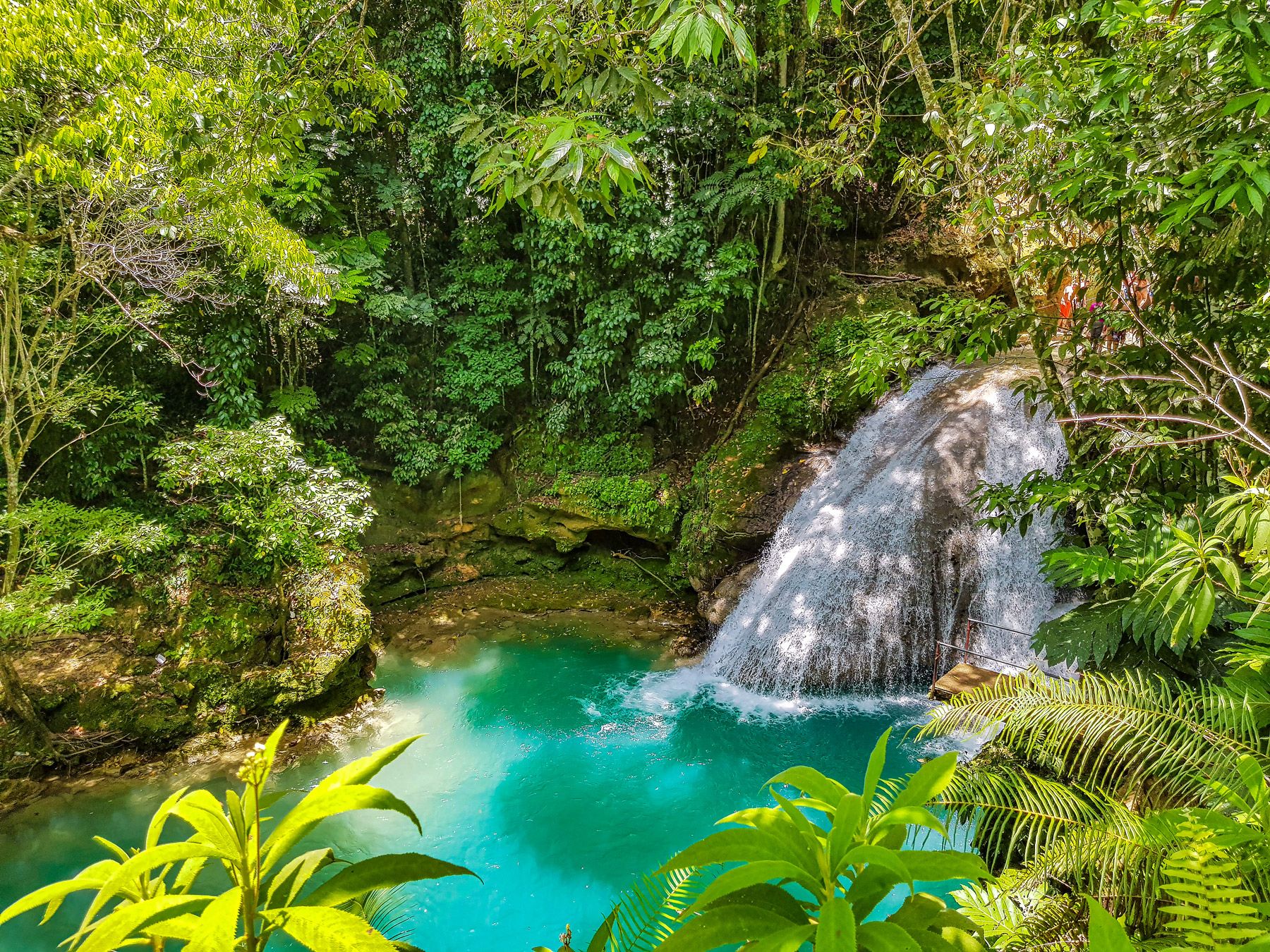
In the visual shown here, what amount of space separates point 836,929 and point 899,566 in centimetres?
645

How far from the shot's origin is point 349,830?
5.29 metres

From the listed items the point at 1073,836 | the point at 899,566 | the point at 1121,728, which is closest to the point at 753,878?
the point at 1073,836

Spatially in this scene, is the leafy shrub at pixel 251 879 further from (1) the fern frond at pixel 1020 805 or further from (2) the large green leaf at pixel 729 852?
(1) the fern frond at pixel 1020 805

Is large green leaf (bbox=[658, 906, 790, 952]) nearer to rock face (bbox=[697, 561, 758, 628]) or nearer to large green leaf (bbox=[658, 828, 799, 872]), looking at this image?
large green leaf (bbox=[658, 828, 799, 872])

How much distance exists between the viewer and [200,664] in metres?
6.25

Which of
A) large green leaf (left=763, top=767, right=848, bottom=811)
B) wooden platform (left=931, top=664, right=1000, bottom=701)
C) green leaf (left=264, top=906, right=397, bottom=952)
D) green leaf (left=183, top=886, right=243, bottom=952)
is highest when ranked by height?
large green leaf (left=763, top=767, right=848, bottom=811)

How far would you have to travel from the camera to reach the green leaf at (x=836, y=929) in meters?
1.05

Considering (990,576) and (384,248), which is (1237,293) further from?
(384,248)

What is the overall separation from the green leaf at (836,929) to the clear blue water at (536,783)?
3684 millimetres

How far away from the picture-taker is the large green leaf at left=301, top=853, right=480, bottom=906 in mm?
1115

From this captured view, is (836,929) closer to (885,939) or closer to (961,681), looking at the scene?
(885,939)

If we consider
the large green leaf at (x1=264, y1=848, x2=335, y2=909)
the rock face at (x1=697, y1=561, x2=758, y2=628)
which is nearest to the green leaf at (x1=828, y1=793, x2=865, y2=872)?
the large green leaf at (x1=264, y1=848, x2=335, y2=909)

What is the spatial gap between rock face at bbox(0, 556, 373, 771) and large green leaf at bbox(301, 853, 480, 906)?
6166 millimetres

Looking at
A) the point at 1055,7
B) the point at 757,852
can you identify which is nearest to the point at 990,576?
the point at 1055,7
